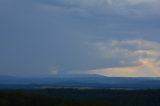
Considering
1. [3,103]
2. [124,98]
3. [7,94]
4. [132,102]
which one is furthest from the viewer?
[124,98]

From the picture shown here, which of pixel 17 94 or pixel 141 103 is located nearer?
pixel 17 94

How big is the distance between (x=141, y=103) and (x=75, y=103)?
26184 millimetres

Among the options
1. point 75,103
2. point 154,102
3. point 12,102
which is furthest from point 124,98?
point 12,102

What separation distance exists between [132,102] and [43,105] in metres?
28.9

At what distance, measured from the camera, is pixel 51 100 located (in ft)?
213

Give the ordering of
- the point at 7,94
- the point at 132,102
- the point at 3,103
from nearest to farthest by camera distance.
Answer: the point at 3,103 → the point at 7,94 → the point at 132,102

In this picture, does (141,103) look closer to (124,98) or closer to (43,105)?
(124,98)

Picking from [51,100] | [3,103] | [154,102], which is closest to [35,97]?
[51,100]

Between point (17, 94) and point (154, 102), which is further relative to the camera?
point (154, 102)

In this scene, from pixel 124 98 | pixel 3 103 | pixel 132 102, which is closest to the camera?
pixel 3 103

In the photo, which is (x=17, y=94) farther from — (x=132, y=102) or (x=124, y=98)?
(x=124, y=98)

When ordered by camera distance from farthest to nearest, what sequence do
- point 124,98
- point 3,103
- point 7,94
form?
1. point 124,98
2. point 7,94
3. point 3,103

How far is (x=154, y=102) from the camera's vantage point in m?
92.3

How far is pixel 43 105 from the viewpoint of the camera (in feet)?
204
